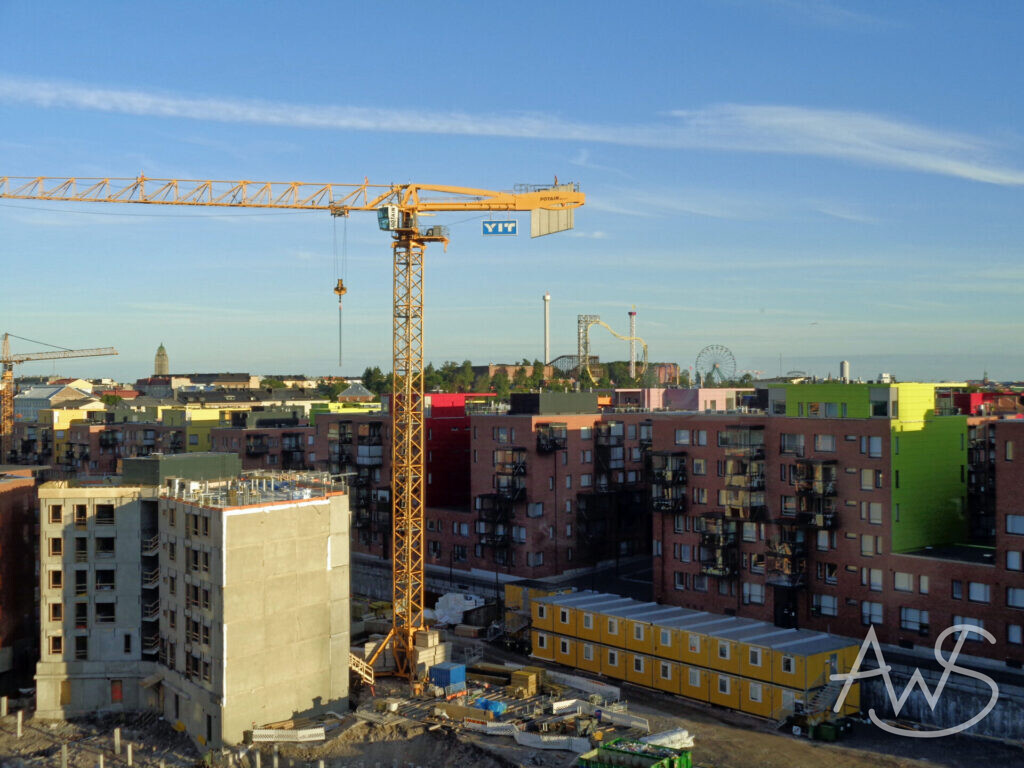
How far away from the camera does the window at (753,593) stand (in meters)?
67.9

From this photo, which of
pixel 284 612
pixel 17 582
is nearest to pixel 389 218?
pixel 284 612

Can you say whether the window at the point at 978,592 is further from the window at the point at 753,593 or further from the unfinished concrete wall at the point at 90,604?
the unfinished concrete wall at the point at 90,604

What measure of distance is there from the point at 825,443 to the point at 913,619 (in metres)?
12.1

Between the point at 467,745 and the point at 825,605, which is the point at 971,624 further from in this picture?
the point at 467,745

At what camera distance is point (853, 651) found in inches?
2215

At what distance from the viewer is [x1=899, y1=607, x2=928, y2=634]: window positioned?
5831cm

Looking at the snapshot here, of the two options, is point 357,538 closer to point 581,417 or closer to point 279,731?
point 581,417

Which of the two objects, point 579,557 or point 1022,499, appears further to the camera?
point 579,557

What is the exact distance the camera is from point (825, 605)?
64250mm

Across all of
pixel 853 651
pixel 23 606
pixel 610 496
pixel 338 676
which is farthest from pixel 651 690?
pixel 23 606

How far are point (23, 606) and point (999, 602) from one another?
62.5m

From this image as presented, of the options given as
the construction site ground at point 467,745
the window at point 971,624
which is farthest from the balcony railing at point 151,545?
the window at point 971,624

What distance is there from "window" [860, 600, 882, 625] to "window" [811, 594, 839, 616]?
195 cm

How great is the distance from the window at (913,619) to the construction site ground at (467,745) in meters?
7.31
